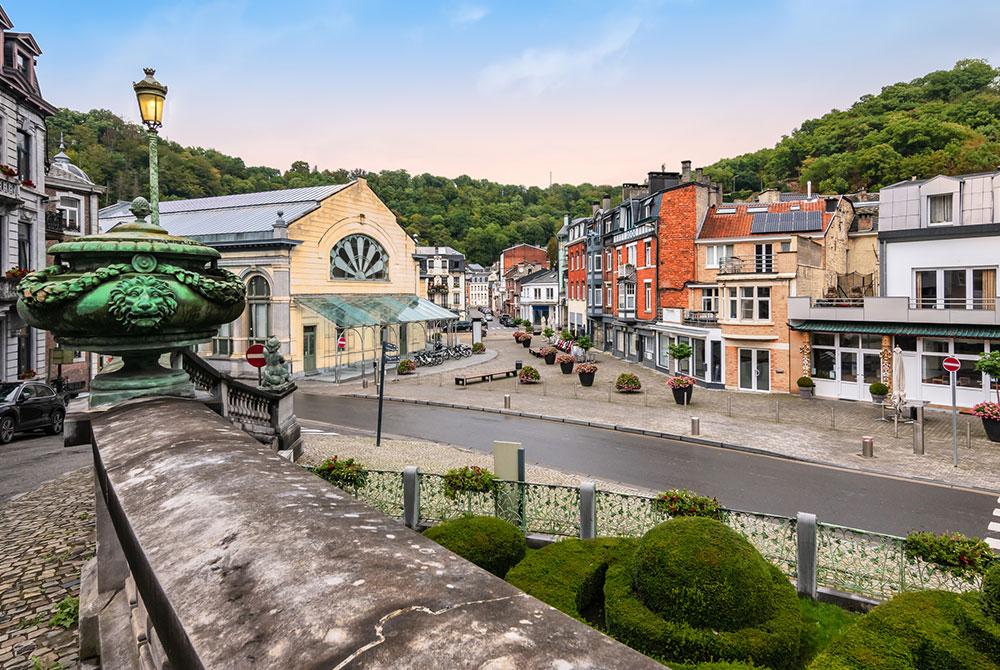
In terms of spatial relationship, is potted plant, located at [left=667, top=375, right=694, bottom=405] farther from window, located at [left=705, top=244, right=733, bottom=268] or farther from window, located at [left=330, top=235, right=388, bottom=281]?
window, located at [left=330, top=235, right=388, bottom=281]

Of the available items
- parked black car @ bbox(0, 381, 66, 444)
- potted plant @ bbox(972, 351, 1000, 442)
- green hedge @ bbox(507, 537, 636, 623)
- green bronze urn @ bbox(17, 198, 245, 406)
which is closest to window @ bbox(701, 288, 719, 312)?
potted plant @ bbox(972, 351, 1000, 442)

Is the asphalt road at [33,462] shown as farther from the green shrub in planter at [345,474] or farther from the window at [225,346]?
the window at [225,346]

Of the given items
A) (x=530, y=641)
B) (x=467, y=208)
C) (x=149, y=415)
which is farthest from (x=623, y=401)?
(x=467, y=208)

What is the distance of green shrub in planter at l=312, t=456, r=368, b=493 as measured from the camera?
1034 centimetres

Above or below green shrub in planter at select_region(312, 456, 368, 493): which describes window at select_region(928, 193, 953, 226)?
above

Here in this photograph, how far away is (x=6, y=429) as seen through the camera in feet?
53.6

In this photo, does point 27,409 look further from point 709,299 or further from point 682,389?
point 709,299

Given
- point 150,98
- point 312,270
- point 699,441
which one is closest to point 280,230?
point 312,270

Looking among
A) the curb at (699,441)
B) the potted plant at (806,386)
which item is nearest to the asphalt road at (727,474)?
the curb at (699,441)

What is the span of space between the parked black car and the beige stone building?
1381 cm

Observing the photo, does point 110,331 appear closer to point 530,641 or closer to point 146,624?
point 146,624

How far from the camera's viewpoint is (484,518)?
26.4ft

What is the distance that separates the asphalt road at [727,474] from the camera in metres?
11.9

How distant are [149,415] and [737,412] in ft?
73.8
